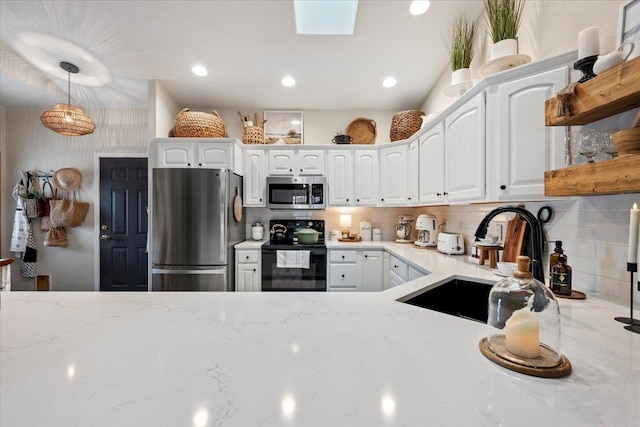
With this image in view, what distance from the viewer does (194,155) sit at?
9.74 feet

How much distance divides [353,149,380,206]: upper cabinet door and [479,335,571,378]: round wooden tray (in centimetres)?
270

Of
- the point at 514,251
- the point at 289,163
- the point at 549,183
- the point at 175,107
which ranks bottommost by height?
the point at 514,251

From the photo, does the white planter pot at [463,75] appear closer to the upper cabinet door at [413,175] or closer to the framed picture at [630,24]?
the upper cabinet door at [413,175]

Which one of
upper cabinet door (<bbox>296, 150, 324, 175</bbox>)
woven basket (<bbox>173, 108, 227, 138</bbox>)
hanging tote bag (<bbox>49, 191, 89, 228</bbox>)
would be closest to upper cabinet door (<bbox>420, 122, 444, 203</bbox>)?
upper cabinet door (<bbox>296, 150, 324, 175</bbox>)

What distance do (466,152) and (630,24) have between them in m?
0.84

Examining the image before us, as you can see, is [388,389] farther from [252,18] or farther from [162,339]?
[252,18]

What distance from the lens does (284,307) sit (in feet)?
3.30

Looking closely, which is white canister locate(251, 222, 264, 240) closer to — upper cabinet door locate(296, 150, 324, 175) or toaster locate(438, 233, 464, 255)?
upper cabinet door locate(296, 150, 324, 175)

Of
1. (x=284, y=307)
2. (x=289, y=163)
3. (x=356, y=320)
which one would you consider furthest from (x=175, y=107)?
(x=356, y=320)

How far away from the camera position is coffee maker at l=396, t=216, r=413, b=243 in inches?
131

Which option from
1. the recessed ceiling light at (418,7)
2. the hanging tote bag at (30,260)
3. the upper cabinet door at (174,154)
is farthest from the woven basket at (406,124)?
the hanging tote bag at (30,260)

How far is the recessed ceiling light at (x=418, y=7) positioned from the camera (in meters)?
1.90

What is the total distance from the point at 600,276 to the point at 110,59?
4.07 metres

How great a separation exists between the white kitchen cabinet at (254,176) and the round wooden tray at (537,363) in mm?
2956
